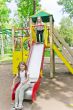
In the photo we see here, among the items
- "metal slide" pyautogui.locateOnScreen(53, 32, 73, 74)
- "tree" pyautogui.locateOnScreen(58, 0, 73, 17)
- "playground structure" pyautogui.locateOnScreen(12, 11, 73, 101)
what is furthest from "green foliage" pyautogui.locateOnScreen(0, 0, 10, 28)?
"metal slide" pyautogui.locateOnScreen(53, 32, 73, 74)

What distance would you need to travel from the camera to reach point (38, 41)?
12.9m

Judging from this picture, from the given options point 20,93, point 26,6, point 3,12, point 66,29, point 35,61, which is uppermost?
point 26,6

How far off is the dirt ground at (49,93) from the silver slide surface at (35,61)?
25.1 inches

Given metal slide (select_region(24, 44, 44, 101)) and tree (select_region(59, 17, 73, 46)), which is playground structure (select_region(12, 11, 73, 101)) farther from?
tree (select_region(59, 17, 73, 46))

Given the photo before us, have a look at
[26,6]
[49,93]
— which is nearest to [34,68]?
[49,93]

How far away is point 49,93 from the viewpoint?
9.94 m

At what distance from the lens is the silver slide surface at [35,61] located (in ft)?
33.7

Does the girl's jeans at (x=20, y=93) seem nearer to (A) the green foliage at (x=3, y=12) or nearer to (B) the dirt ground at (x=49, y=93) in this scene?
(B) the dirt ground at (x=49, y=93)

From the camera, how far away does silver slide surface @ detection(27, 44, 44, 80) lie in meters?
10.3

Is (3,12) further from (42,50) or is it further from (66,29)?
(66,29)

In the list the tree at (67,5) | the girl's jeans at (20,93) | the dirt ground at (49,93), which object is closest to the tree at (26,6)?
the tree at (67,5)

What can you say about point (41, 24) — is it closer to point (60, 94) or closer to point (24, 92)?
point (60, 94)

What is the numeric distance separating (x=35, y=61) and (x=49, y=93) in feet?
5.07

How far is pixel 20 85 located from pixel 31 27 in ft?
14.7
